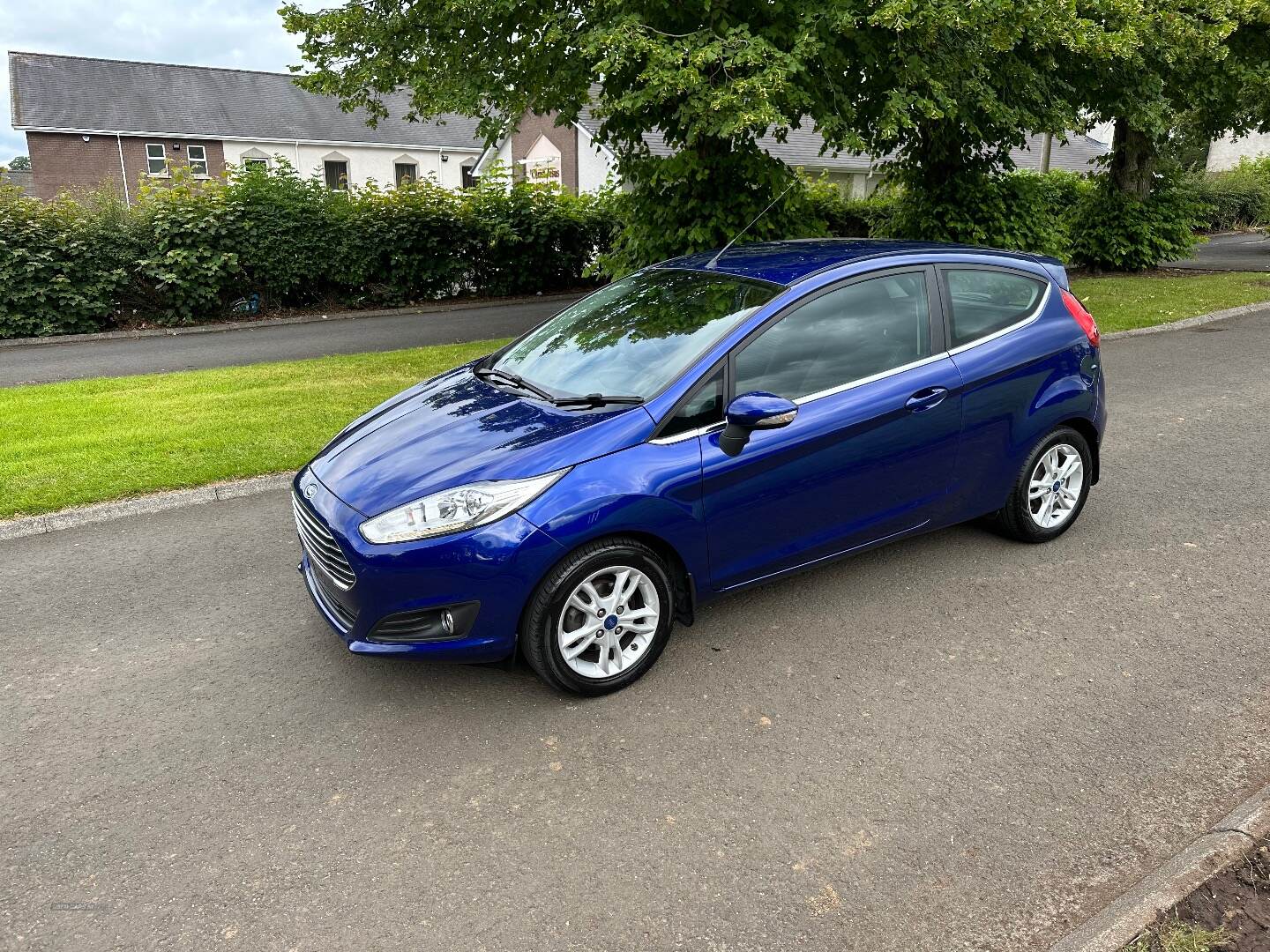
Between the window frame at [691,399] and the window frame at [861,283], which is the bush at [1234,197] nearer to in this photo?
the window frame at [861,283]

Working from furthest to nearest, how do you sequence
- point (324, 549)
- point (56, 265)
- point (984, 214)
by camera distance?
point (984, 214), point (56, 265), point (324, 549)

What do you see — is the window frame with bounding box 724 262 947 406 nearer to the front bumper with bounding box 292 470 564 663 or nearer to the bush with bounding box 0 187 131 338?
the front bumper with bounding box 292 470 564 663

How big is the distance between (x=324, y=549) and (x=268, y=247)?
1341cm

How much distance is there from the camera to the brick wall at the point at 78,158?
128ft

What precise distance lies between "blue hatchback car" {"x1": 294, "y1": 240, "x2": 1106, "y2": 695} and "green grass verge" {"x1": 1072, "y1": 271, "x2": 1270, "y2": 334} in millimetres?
7950

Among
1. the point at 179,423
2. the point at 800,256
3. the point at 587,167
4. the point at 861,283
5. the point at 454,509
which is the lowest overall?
the point at 179,423

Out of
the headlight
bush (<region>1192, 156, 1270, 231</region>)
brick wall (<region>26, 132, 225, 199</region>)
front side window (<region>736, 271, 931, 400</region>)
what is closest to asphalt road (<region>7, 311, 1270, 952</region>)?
the headlight

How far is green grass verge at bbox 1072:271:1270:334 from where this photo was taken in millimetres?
12711

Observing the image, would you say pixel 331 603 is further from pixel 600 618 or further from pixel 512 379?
pixel 512 379

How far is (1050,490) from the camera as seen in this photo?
517 cm

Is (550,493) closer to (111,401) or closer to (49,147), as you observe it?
(111,401)

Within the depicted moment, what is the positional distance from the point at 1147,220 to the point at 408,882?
20543 millimetres

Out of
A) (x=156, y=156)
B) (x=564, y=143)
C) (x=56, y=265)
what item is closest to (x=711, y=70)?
(x=56, y=265)

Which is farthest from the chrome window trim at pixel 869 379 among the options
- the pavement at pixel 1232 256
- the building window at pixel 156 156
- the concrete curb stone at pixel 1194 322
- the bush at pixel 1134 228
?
the building window at pixel 156 156
